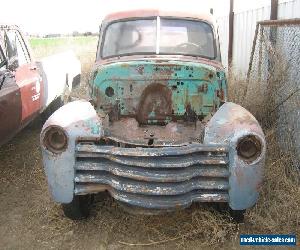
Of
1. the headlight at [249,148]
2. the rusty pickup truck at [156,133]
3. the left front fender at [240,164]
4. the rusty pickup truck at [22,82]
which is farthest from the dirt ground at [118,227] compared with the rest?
the rusty pickup truck at [22,82]

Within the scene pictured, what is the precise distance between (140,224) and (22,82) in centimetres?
280

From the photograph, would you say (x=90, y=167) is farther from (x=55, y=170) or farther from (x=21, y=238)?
(x=21, y=238)

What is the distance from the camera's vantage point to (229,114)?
4.20 m

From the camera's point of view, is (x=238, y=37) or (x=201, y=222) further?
(x=238, y=37)

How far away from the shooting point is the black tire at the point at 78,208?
13.5 ft

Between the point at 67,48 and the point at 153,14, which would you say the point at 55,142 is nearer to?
the point at 153,14

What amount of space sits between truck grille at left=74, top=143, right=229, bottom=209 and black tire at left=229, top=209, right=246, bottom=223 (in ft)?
0.93

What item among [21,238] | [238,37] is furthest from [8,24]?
[238,37]

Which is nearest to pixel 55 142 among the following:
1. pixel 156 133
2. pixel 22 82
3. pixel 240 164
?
pixel 156 133

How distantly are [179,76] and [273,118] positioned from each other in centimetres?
225

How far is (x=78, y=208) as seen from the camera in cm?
420

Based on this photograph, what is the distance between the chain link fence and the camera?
5.52 metres

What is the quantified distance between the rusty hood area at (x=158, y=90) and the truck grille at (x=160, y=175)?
94 centimetres

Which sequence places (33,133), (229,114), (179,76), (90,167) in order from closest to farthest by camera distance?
(90,167), (229,114), (179,76), (33,133)
